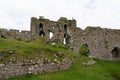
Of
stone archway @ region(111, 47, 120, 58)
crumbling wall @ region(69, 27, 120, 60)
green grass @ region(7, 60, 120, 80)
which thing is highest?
crumbling wall @ region(69, 27, 120, 60)

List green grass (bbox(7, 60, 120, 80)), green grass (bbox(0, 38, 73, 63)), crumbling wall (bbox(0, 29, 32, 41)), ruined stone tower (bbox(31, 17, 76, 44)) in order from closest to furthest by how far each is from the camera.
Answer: green grass (bbox(7, 60, 120, 80))
green grass (bbox(0, 38, 73, 63))
crumbling wall (bbox(0, 29, 32, 41))
ruined stone tower (bbox(31, 17, 76, 44))

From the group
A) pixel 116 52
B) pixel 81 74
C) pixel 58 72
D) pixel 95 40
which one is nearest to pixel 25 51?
pixel 58 72

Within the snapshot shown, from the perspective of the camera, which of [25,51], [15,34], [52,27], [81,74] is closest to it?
[25,51]

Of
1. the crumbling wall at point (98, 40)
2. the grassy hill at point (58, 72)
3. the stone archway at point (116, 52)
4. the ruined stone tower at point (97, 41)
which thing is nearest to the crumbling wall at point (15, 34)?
the ruined stone tower at point (97, 41)

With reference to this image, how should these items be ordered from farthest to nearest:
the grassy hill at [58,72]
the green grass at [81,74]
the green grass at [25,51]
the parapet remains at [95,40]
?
1. the parapet remains at [95,40]
2. the green grass at [25,51]
3. the grassy hill at [58,72]
4. the green grass at [81,74]

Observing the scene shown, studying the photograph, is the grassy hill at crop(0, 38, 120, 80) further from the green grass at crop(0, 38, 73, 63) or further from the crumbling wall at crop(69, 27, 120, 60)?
the crumbling wall at crop(69, 27, 120, 60)

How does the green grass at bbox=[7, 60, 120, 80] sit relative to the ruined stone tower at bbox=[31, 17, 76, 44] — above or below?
below

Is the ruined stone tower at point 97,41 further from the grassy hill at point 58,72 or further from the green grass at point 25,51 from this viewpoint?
the green grass at point 25,51

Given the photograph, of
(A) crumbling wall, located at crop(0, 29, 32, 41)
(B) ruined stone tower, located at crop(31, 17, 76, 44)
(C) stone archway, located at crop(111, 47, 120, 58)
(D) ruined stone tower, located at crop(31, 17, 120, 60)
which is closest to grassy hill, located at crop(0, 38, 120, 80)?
(A) crumbling wall, located at crop(0, 29, 32, 41)

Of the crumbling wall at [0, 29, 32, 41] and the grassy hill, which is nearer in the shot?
the grassy hill

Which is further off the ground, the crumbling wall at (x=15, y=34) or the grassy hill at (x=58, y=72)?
the crumbling wall at (x=15, y=34)

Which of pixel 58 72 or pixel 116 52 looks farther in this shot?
pixel 116 52

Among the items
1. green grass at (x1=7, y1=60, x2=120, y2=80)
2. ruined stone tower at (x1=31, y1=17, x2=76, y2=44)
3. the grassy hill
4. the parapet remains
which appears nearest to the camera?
green grass at (x1=7, y1=60, x2=120, y2=80)

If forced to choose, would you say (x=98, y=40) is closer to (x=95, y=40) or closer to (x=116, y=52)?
(x=95, y=40)
